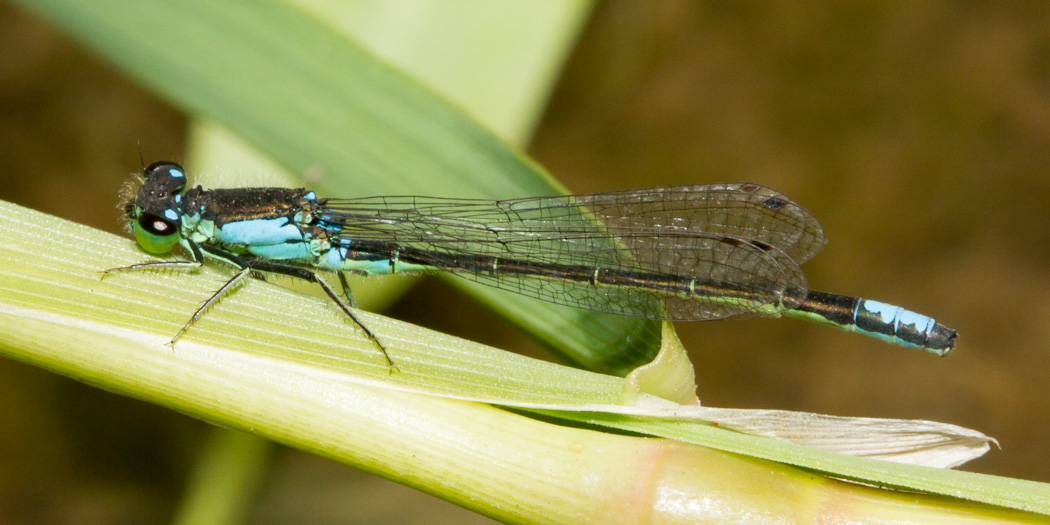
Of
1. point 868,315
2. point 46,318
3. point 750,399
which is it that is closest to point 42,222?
point 46,318

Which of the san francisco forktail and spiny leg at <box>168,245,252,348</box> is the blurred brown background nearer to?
the san francisco forktail

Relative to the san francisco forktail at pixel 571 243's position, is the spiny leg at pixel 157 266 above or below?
below

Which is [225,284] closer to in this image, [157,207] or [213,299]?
[213,299]

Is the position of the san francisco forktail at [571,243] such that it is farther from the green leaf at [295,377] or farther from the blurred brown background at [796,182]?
the blurred brown background at [796,182]

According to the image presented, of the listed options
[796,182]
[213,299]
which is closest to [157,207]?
[213,299]

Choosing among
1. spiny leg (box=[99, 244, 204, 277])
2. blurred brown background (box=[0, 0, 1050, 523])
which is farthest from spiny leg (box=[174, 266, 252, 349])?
blurred brown background (box=[0, 0, 1050, 523])

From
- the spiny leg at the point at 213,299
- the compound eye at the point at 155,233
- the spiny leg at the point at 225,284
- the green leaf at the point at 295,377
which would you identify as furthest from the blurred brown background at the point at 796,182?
the green leaf at the point at 295,377

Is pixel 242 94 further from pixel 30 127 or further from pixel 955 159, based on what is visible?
pixel 955 159
